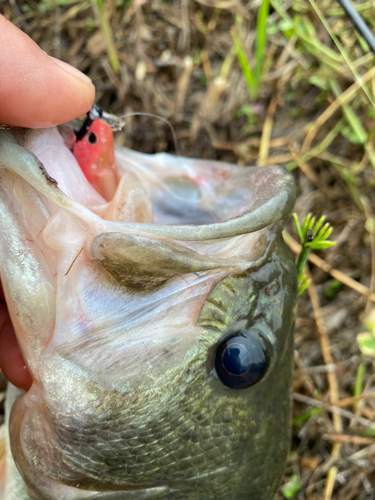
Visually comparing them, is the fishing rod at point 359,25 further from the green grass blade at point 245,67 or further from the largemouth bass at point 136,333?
the largemouth bass at point 136,333

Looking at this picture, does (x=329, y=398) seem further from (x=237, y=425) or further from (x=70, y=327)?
(x=70, y=327)

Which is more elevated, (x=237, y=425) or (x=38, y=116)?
(x=38, y=116)

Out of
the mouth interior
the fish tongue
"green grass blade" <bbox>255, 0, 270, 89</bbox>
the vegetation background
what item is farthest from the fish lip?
the vegetation background

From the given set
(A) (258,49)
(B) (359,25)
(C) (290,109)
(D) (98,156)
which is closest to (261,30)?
(A) (258,49)

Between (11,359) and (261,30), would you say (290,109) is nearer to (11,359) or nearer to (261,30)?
(261,30)

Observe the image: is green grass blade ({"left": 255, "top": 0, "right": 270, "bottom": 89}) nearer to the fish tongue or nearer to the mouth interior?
the fish tongue

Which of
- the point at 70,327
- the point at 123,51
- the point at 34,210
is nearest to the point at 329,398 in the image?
the point at 70,327
